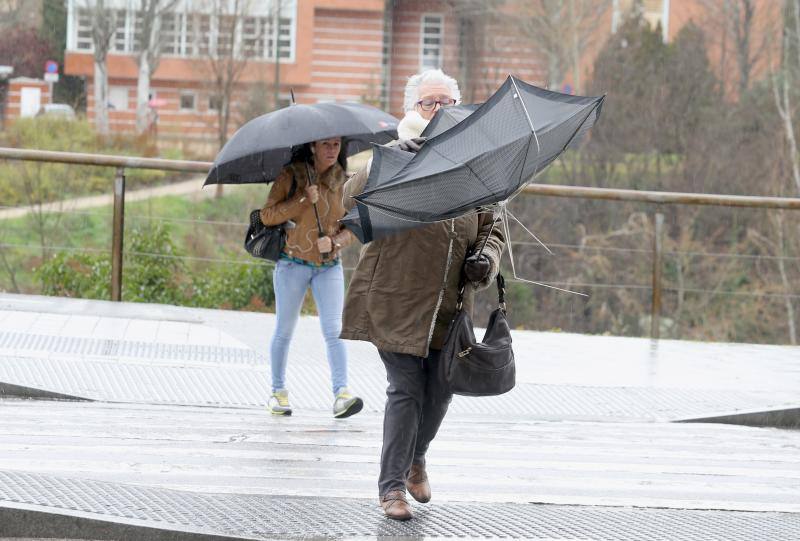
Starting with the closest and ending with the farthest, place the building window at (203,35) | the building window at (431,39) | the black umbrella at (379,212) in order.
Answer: the black umbrella at (379,212) → the building window at (203,35) → the building window at (431,39)

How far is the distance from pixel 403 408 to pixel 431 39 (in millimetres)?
47098

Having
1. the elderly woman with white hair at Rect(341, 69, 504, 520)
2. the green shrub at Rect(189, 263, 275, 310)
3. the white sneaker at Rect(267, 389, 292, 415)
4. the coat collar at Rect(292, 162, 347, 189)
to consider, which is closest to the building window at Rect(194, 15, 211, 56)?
the green shrub at Rect(189, 263, 275, 310)

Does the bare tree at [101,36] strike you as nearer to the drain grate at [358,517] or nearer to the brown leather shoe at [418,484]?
the brown leather shoe at [418,484]

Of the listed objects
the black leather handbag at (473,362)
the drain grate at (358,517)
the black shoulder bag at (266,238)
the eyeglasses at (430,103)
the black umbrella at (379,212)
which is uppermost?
the eyeglasses at (430,103)

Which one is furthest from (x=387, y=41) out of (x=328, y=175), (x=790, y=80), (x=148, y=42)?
(x=328, y=175)

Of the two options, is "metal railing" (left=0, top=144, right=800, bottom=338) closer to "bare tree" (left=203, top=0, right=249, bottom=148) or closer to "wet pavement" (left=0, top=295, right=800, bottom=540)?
"wet pavement" (left=0, top=295, right=800, bottom=540)

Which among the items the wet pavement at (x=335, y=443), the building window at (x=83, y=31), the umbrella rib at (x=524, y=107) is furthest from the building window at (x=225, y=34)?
the umbrella rib at (x=524, y=107)

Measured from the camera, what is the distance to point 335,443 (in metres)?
6.78

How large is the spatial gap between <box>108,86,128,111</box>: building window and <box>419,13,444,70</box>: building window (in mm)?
11521

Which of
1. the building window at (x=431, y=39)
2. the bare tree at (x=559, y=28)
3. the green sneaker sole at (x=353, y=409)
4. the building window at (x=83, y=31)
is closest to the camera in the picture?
the green sneaker sole at (x=353, y=409)

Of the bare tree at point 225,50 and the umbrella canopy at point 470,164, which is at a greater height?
the bare tree at point 225,50

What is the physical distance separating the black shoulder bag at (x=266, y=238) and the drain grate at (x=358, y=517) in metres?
2.45

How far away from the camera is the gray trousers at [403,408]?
5.16 metres

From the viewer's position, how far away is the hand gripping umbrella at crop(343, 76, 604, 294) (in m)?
4.79
